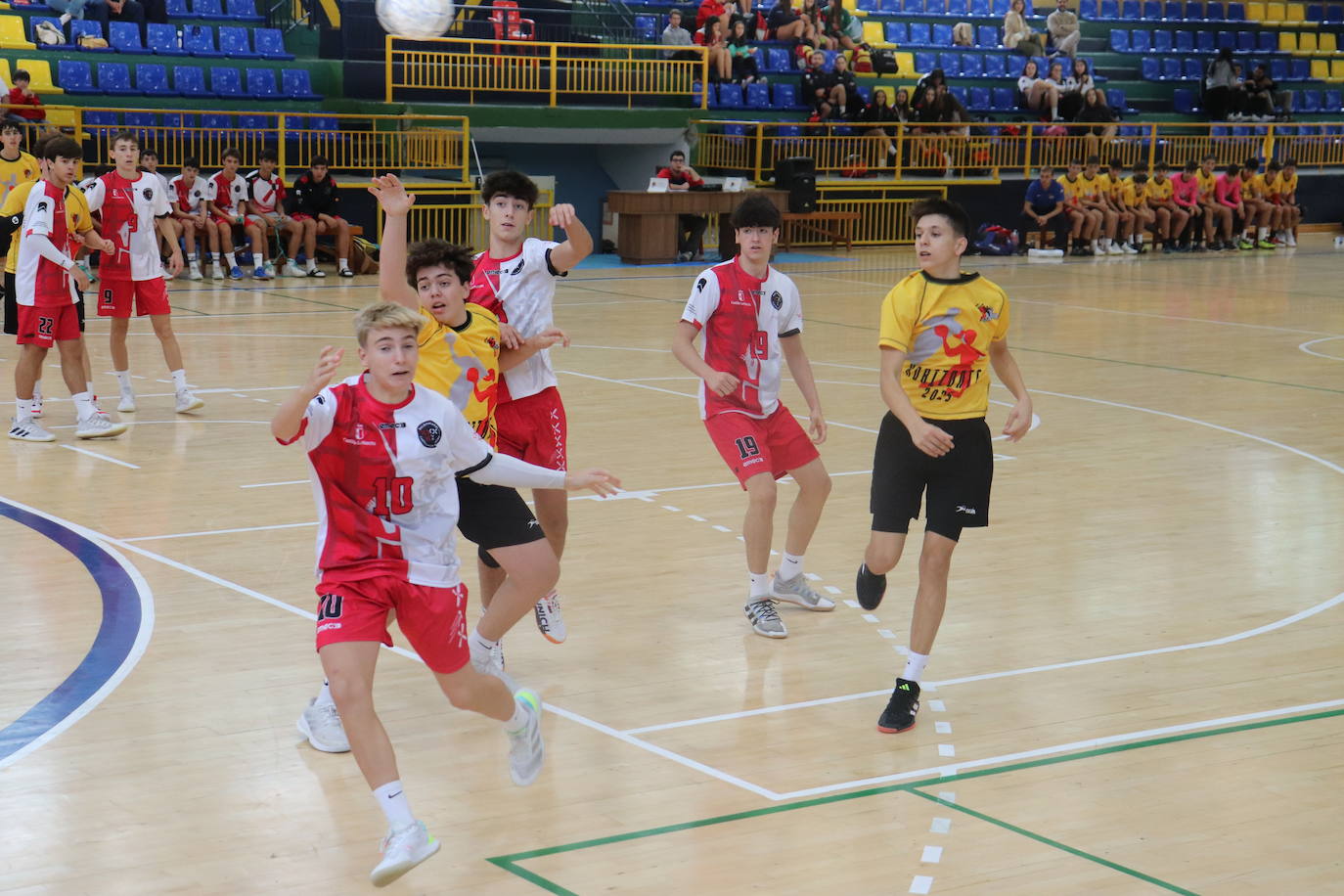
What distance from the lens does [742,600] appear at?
278 inches

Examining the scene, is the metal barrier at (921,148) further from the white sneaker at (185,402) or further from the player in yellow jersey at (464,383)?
the player in yellow jersey at (464,383)

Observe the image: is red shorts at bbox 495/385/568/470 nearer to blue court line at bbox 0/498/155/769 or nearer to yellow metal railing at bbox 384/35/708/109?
blue court line at bbox 0/498/155/769

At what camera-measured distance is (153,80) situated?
21750 millimetres

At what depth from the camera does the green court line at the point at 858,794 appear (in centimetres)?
438

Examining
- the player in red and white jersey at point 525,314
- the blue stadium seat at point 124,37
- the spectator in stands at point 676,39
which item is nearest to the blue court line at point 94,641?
the player in red and white jersey at point 525,314

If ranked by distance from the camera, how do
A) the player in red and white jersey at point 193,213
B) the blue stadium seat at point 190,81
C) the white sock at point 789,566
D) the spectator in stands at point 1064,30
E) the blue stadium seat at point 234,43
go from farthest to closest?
the spectator in stands at point 1064,30 < the blue stadium seat at point 234,43 < the blue stadium seat at point 190,81 < the player in red and white jersey at point 193,213 < the white sock at point 789,566

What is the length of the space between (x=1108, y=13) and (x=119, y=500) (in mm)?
29236

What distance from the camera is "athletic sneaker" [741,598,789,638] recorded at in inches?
256

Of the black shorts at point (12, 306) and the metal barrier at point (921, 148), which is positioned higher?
the metal barrier at point (921, 148)

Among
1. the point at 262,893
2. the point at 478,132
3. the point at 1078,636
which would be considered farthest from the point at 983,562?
the point at 478,132

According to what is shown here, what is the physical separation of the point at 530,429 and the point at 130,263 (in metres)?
5.78

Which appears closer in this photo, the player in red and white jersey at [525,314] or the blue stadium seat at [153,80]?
the player in red and white jersey at [525,314]

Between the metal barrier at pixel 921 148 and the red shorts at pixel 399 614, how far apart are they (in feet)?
67.4

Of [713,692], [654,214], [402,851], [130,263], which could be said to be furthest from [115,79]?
[402,851]
